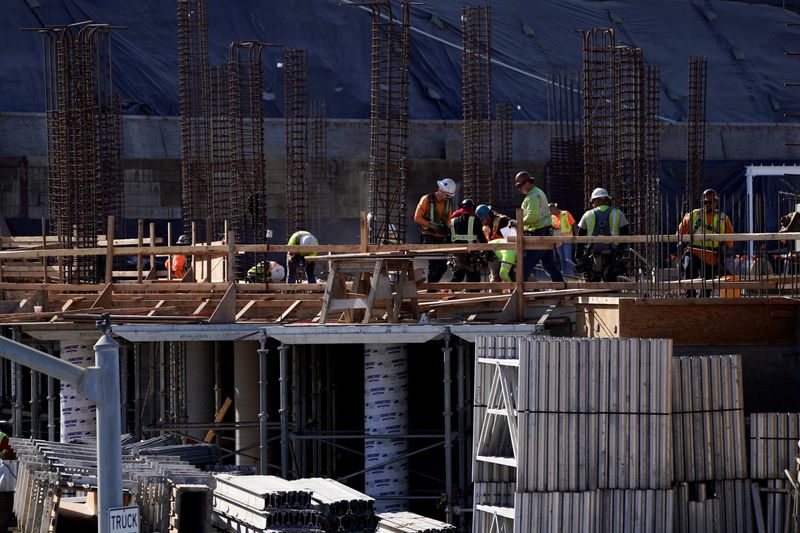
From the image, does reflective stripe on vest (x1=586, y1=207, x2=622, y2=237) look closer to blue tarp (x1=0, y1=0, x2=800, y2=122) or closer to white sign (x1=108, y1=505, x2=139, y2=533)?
white sign (x1=108, y1=505, x2=139, y2=533)

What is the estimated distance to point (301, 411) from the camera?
20.2 metres

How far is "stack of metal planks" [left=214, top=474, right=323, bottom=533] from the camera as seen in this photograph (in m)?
14.8

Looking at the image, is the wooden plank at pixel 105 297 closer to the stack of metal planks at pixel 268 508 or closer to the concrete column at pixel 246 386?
the concrete column at pixel 246 386

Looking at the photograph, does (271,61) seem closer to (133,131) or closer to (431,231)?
(133,131)

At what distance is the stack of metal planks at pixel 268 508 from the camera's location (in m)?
14.8

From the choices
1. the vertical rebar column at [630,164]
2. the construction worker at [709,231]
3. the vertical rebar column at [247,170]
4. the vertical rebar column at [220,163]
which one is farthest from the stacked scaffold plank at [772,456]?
the vertical rebar column at [220,163]

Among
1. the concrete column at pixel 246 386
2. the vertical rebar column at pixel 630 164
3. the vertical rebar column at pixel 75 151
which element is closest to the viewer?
the concrete column at pixel 246 386

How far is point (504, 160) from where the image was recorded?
40.0 meters

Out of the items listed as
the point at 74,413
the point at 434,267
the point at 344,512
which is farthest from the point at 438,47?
the point at 344,512

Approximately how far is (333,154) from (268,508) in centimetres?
2572

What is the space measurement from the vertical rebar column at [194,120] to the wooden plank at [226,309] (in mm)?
13961

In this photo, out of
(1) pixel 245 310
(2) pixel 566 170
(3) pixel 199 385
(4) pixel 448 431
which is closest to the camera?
(4) pixel 448 431

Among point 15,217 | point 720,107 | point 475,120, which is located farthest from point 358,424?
point 720,107

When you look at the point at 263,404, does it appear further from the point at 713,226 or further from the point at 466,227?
the point at 713,226
